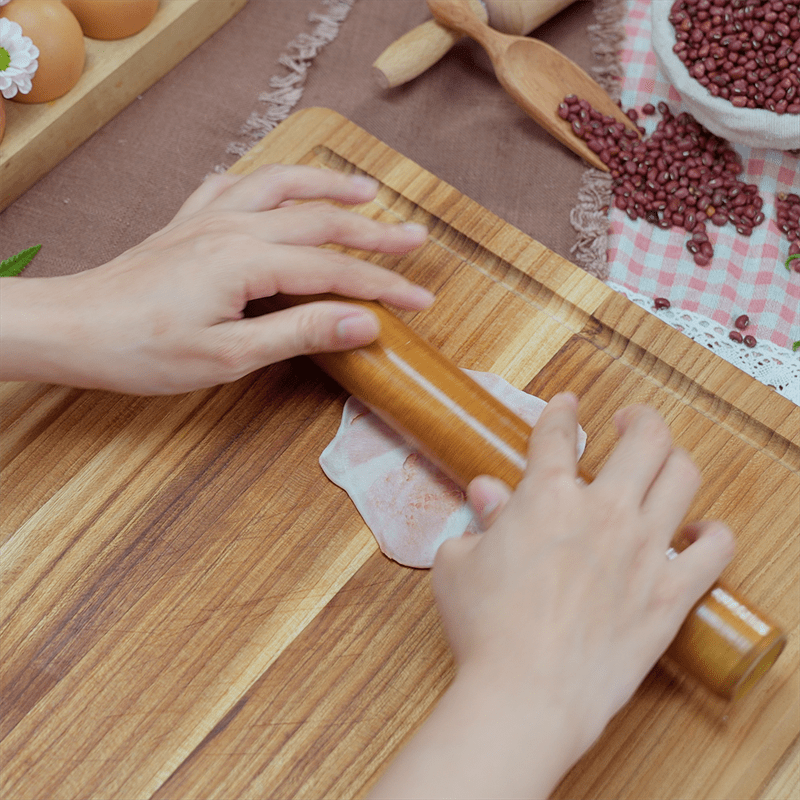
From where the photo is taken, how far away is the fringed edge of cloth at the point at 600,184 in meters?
1.36

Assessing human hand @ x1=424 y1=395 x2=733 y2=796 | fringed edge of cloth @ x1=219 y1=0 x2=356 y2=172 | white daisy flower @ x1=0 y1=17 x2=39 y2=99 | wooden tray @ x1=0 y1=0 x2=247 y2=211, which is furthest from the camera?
fringed edge of cloth @ x1=219 y1=0 x2=356 y2=172

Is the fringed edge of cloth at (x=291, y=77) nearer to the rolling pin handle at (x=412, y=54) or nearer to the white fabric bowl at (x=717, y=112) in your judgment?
the rolling pin handle at (x=412, y=54)

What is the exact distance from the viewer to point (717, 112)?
1.31 meters

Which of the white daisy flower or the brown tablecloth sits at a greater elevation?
the white daisy flower

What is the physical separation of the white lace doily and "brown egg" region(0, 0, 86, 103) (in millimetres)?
918

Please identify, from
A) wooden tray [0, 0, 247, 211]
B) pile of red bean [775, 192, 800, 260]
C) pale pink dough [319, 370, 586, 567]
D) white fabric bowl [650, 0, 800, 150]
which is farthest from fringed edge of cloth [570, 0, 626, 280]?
wooden tray [0, 0, 247, 211]

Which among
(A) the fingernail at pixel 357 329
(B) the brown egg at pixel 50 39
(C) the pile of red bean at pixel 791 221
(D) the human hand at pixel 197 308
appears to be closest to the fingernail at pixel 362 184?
(D) the human hand at pixel 197 308

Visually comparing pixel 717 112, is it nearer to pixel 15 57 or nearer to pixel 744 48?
pixel 744 48

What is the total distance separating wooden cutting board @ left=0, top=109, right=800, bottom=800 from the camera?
88 centimetres

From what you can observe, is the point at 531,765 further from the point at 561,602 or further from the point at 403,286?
the point at 403,286

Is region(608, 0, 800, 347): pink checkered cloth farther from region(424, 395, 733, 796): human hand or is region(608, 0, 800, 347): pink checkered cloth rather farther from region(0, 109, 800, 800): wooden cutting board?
region(424, 395, 733, 796): human hand

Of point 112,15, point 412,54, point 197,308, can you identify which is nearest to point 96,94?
point 112,15

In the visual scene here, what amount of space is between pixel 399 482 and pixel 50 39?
876 mm

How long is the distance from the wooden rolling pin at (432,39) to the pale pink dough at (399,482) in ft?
2.20
